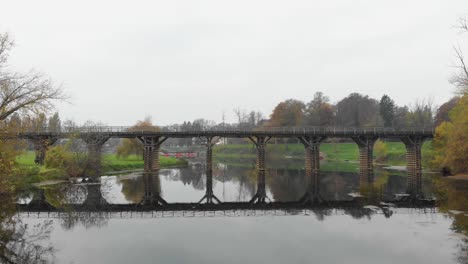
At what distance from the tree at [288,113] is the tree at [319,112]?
2289mm

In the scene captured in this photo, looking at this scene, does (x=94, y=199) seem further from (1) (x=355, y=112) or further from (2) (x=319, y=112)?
(1) (x=355, y=112)

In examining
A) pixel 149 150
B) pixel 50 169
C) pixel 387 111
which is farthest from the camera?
pixel 387 111

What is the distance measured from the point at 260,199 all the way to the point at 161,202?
712 centimetres

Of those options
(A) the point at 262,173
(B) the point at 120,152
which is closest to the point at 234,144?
(B) the point at 120,152

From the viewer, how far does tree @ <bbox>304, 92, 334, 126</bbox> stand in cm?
9607

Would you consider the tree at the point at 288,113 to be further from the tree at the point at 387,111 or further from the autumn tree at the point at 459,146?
the autumn tree at the point at 459,146

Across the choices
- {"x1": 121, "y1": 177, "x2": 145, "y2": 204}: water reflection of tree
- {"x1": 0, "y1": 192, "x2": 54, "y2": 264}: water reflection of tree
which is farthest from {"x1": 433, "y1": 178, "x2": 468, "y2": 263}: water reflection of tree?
{"x1": 121, "y1": 177, "x2": 145, "y2": 204}: water reflection of tree

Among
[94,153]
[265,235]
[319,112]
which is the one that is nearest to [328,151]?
[319,112]

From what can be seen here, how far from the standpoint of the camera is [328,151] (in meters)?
95.3

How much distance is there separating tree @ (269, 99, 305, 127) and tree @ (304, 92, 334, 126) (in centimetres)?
229

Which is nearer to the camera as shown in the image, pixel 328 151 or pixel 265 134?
pixel 265 134

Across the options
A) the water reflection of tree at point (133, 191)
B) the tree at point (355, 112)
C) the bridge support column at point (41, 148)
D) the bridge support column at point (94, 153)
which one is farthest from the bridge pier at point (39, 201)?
the tree at point (355, 112)

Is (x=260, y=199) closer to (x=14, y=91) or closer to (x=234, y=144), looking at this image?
A: (x=14, y=91)

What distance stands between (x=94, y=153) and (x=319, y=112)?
69.7 metres
